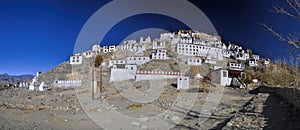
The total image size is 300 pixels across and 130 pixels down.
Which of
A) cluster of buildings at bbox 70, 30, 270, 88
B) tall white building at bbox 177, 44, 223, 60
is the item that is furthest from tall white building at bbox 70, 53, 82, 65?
tall white building at bbox 177, 44, 223, 60

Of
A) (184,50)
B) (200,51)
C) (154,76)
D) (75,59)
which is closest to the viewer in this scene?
(154,76)

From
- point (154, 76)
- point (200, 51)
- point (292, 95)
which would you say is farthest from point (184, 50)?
point (292, 95)

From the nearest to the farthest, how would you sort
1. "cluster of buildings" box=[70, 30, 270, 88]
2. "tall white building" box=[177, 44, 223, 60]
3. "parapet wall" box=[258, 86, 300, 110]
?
"parapet wall" box=[258, 86, 300, 110] → "cluster of buildings" box=[70, 30, 270, 88] → "tall white building" box=[177, 44, 223, 60]

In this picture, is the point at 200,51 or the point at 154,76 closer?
the point at 154,76

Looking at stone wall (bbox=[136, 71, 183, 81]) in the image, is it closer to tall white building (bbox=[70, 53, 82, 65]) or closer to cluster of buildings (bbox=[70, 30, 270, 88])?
cluster of buildings (bbox=[70, 30, 270, 88])

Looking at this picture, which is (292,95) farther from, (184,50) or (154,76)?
(184,50)

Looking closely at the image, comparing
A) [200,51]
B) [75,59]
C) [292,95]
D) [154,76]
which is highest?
[200,51]

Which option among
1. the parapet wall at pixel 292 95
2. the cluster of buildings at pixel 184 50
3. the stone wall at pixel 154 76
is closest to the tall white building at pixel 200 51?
the cluster of buildings at pixel 184 50

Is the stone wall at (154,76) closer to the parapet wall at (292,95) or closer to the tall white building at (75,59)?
the parapet wall at (292,95)

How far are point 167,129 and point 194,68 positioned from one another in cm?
4687

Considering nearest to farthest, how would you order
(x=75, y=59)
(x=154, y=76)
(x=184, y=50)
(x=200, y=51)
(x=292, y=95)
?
(x=292, y=95) < (x=154, y=76) < (x=184, y=50) < (x=200, y=51) < (x=75, y=59)

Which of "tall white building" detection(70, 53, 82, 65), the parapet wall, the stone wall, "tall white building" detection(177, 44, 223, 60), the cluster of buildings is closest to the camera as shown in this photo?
the parapet wall

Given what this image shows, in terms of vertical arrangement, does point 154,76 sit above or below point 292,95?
above

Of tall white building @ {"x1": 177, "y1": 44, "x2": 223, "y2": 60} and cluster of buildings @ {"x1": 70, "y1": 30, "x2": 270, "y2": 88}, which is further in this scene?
tall white building @ {"x1": 177, "y1": 44, "x2": 223, "y2": 60}
